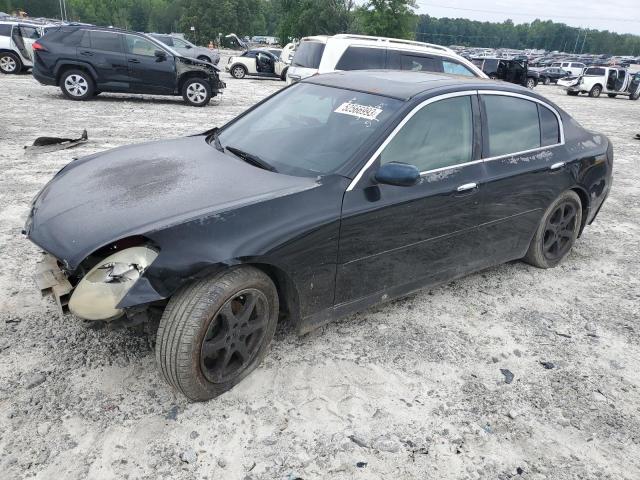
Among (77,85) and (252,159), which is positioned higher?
(252,159)

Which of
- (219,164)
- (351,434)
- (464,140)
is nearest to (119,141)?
(219,164)

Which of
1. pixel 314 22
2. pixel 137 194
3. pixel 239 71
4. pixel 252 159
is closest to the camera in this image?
pixel 137 194

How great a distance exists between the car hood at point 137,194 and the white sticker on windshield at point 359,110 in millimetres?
652

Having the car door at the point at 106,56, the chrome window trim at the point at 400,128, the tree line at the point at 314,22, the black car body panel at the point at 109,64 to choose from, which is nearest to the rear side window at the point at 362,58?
the black car body panel at the point at 109,64

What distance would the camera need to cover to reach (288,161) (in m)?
3.14

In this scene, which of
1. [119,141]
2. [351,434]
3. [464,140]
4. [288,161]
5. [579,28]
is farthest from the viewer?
[579,28]

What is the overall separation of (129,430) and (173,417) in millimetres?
213

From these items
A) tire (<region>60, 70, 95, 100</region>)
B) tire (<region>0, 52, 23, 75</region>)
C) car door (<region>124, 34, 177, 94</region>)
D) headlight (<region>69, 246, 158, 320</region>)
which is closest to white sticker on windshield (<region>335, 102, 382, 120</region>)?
headlight (<region>69, 246, 158, 320</region>)

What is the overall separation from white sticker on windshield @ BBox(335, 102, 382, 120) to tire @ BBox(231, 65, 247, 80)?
68.0 feet

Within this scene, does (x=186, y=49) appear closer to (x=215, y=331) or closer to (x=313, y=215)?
(x=313, y=215)

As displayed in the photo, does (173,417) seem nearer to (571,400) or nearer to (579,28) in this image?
(571,400)

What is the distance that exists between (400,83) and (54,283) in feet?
8.30

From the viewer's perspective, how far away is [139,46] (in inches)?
467

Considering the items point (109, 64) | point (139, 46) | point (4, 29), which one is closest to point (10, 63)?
point (4, 29)
